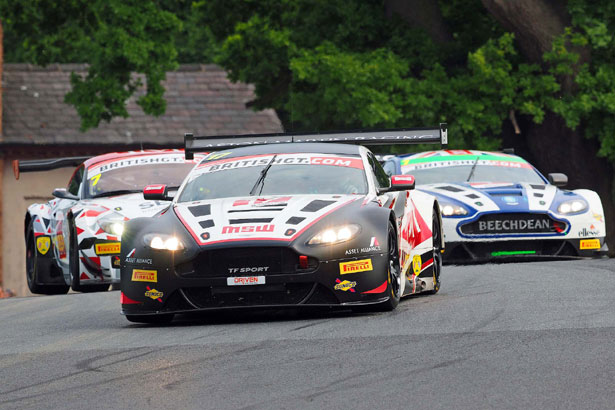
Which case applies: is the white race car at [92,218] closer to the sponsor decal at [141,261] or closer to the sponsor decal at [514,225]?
the sponsor decal at [514,225]

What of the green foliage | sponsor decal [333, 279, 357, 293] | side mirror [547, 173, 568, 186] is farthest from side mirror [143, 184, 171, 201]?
the green foliage

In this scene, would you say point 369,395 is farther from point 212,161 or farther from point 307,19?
point 307,19

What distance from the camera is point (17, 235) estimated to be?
4097cm

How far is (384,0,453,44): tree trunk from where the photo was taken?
29531 millimetres

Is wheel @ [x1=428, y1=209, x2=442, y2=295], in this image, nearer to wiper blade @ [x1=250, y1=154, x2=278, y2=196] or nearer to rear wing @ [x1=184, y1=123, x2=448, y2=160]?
rear wing @ [x1=184, y1=123, x2=448, y2=160]

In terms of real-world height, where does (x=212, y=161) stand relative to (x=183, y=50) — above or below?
below

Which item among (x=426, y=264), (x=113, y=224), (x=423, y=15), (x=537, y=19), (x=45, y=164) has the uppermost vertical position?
(x=423, y=15)

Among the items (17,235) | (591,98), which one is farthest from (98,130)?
(591,98)

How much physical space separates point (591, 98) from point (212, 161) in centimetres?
1554

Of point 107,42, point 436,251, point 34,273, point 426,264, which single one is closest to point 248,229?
point 426,264

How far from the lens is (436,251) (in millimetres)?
12125

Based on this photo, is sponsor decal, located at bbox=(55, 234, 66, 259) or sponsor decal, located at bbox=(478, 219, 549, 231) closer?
sponsor decal, located at bbox=(55, 234, 66, 259)

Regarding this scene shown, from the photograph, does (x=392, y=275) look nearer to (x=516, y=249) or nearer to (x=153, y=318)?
(x=153, y=318)

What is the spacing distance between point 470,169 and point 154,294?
841cm
